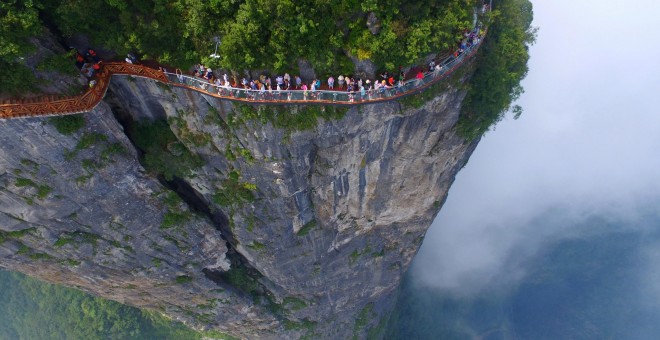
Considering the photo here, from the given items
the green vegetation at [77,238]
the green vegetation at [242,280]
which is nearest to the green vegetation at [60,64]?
the green vegetation at [77,238]

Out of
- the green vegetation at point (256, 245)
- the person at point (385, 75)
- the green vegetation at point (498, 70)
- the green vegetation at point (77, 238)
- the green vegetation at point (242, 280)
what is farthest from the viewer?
the green vegetation at point (242, 280)

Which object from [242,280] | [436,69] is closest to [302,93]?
[436,69]

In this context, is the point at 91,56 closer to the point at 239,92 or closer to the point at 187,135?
the point at 187,135

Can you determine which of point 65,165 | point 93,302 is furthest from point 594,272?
point 93,302

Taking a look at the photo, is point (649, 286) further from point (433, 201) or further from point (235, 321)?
point (235, 321)

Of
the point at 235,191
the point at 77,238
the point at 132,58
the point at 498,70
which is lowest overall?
the point at 77,238

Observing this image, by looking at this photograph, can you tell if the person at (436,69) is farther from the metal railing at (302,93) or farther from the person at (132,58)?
the person at (132,58)
